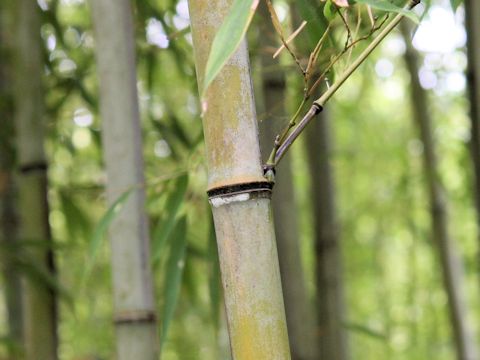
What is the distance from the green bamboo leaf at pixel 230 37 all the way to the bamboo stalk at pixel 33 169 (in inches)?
32.8

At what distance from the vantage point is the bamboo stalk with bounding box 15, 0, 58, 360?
1.28 m

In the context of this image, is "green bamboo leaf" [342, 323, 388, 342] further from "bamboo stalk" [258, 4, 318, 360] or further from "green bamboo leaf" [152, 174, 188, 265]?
"green bamboo leaf" [152, 174, 188, 265]

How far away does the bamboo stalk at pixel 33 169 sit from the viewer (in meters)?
1.28

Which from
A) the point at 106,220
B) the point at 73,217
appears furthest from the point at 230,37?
the point at 73,217

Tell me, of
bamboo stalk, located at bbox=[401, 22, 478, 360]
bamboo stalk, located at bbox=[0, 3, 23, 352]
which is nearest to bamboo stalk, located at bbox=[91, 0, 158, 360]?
bamboo stalk, located at bbox=[0, 3, 23, 352]

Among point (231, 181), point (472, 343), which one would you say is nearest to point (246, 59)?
point (231, 181)

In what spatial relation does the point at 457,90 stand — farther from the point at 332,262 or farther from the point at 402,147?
the point at 332,262

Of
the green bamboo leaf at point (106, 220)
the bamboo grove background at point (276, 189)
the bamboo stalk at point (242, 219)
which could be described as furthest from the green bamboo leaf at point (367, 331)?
the bamboo stalk at point (242, 219)

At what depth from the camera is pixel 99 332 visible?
11.1 feet

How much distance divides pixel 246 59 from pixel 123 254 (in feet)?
1.45

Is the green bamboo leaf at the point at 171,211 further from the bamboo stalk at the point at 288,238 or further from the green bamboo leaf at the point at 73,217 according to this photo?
the green bamboo leaf at the point at 73,217

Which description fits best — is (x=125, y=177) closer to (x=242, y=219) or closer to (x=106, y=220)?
(x=106, y=220)

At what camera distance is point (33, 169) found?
1298 millimetres

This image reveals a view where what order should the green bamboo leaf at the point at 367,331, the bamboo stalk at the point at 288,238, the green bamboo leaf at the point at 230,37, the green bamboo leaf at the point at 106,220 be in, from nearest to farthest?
the green bamboo leaf at the point at 230,37, the green bamboo leaf at the point at 106,220, the bamboo stalk at the point at 288,238, the green bamboo leaf at the point at 367,331
